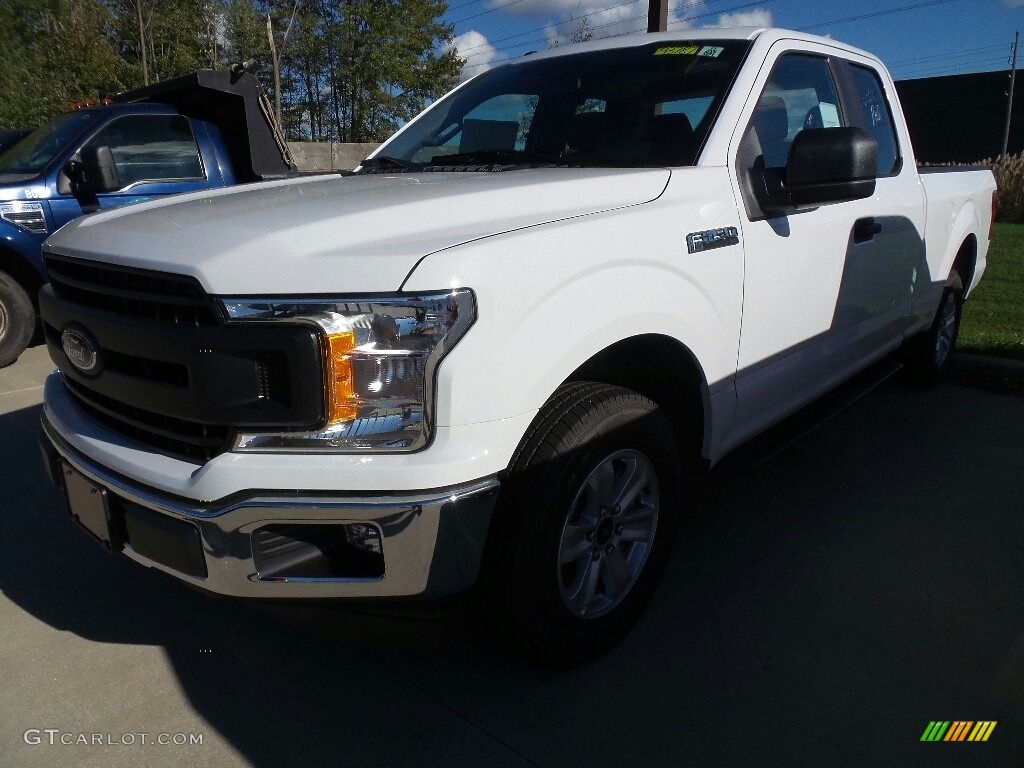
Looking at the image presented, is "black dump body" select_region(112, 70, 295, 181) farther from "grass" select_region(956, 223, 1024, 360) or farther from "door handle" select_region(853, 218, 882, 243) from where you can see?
"grass" select_region(956, 223, 1024, 360)

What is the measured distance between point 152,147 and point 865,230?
510 centimetres

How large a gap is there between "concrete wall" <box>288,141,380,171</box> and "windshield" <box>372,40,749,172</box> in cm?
1301

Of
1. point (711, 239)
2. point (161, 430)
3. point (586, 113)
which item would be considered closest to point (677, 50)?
point (586, 113)

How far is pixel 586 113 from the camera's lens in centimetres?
292

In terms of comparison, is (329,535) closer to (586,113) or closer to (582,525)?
(582,525)

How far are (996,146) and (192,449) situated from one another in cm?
2924

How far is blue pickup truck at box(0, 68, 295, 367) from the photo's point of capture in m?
5.45

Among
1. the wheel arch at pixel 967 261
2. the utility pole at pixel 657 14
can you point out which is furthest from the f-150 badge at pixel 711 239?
the utility pole at pixel 657 14

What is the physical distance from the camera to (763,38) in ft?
9.33

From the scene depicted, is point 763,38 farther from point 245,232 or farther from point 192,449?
point 192,449

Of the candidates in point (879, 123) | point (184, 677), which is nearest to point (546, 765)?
point (184, 677)

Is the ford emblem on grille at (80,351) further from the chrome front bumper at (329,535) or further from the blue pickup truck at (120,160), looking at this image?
the blue pickup truck at (120,160)

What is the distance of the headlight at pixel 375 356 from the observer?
63.9 inches

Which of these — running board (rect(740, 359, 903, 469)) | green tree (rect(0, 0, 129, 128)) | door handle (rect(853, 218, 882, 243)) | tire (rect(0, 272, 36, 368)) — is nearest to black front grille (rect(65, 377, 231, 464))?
running board (rect(740, 359, 903, 469))
